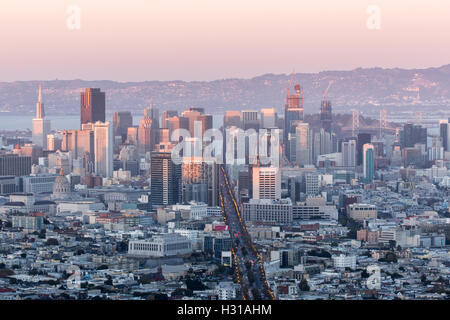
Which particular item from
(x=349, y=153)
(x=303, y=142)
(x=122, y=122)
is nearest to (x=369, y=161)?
(x=349, y=153)

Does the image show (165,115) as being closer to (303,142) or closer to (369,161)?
(303,142)

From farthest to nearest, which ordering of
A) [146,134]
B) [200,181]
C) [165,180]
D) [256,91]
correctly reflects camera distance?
[146,134], [256,91], [165,180], [200,181]

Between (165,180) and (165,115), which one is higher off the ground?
(165,115)

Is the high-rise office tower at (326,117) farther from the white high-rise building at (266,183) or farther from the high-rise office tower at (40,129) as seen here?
the white high-rise building at (266,183)

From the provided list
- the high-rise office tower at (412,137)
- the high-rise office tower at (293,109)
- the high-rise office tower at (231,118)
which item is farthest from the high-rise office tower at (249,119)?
the high-rise office tower at (412,137)

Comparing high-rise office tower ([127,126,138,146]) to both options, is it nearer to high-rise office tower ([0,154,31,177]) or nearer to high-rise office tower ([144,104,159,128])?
high-rise office tower ([144,104,159,128])
